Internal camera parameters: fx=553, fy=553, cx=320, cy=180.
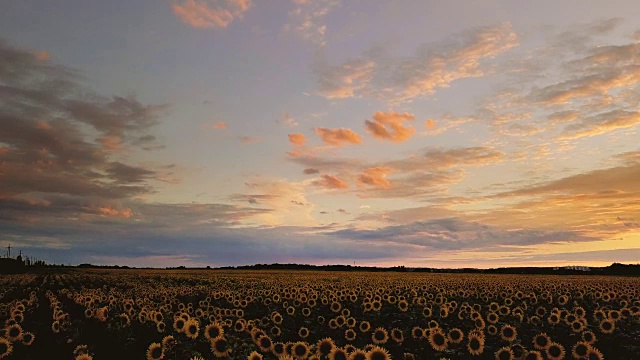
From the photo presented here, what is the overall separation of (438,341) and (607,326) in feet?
25.2

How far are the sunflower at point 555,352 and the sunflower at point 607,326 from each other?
485cm

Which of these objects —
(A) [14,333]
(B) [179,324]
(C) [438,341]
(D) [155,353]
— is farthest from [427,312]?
(A) [14,333]

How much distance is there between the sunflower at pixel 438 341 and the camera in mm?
14070

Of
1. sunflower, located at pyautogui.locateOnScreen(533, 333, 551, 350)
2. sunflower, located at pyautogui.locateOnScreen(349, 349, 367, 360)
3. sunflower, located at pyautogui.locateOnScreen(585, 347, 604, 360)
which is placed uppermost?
sunflower, located at pyautogui.locateOnScreen(349, 349, 367, 360)

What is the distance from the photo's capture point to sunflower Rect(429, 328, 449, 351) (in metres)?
14.1

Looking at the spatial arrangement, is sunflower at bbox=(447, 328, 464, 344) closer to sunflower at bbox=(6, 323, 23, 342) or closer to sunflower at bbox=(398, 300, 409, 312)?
sunflower at bbox=(398, 300, 409, 312)

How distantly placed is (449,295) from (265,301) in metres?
→ 11.4

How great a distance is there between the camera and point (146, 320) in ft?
62.6

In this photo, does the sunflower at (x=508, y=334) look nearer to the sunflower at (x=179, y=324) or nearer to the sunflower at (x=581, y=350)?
the sunflower at (x=581, y=350)

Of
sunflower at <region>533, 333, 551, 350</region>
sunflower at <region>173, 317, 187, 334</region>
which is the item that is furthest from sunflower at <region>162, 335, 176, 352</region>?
sunflower at <region>533, 333, 551, 350</region>

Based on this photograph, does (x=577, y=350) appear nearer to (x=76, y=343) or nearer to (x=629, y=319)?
(x=629, y=319)

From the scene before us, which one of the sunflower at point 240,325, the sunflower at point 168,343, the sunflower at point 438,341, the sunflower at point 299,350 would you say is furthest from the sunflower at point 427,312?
the sunflower at point 168,343

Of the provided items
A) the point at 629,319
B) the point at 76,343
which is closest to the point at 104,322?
the point at 76,343

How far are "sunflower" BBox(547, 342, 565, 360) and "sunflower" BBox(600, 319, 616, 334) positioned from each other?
4848 mm
